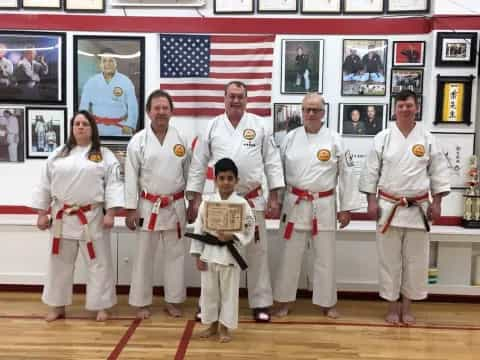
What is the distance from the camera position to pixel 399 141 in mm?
3910

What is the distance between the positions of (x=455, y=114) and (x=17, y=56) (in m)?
3.92

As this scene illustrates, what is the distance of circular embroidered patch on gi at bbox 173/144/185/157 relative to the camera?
13.0 feet

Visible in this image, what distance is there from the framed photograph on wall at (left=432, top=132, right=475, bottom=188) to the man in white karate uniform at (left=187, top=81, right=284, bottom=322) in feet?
5.32

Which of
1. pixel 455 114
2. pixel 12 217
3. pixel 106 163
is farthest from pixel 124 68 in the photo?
pixel 455 114

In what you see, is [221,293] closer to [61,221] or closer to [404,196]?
[61,221]

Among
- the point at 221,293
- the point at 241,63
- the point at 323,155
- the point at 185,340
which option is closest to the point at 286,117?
the point at 241,63

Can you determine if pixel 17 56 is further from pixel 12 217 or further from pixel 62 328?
pixel 62 328

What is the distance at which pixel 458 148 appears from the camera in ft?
15.2

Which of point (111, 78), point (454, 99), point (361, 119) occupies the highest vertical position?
point (111, 78)

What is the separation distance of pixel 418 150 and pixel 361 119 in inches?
39.5

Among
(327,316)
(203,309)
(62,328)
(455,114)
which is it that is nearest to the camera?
(203,309)

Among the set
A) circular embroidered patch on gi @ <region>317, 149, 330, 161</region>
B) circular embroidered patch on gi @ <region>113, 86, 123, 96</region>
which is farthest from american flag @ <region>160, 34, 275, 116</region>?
circular embroidered patch on gi @ <region>317, 149, 330, 161</region>

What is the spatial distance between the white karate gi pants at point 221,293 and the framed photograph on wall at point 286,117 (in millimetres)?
1676

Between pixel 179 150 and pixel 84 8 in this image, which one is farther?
pixel 84 8
